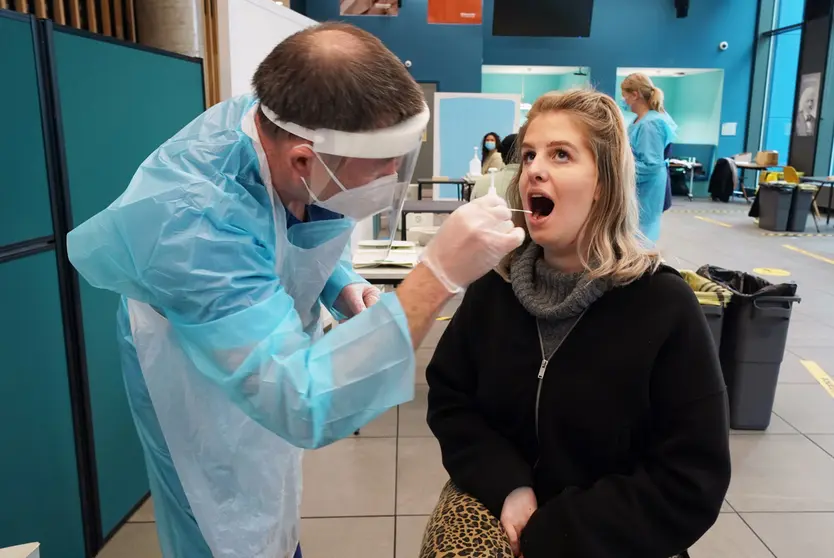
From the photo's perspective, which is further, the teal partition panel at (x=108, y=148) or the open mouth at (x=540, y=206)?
the teal partition panel at (x=108, y=148)

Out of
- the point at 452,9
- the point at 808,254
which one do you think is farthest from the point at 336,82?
the point at 452,9

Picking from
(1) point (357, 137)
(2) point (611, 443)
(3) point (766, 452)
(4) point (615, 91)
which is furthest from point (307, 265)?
(4) point (615, 91)

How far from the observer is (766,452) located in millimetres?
2783

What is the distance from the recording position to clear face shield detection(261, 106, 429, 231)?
102cm

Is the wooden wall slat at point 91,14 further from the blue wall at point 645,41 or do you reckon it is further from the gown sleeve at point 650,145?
the blue wall at point 645,41

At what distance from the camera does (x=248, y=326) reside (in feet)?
3.13

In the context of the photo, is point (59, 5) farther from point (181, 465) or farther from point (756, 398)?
point (756, 398)

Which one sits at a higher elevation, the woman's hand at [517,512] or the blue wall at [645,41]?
the blue wall at [645,41]

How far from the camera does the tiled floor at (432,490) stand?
216 cm

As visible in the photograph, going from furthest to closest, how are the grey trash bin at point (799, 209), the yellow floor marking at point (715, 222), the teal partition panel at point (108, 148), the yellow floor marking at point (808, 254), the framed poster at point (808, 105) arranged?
the framed poster at point (808, 105), the yellow floor marking at point (715, 222), the grey trash bin at point (799, 209), the yellow floor marking at point (808, 254), the teal partition panel at point (108, 148)

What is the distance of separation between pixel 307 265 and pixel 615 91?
1257 centimetres

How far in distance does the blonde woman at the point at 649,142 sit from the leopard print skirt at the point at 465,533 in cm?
320

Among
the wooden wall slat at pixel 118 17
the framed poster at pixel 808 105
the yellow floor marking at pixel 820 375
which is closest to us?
the wooden wall slat at pixel 118 17

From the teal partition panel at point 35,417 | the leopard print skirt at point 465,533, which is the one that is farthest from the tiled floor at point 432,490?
the leopard print skirt at point 465,533
